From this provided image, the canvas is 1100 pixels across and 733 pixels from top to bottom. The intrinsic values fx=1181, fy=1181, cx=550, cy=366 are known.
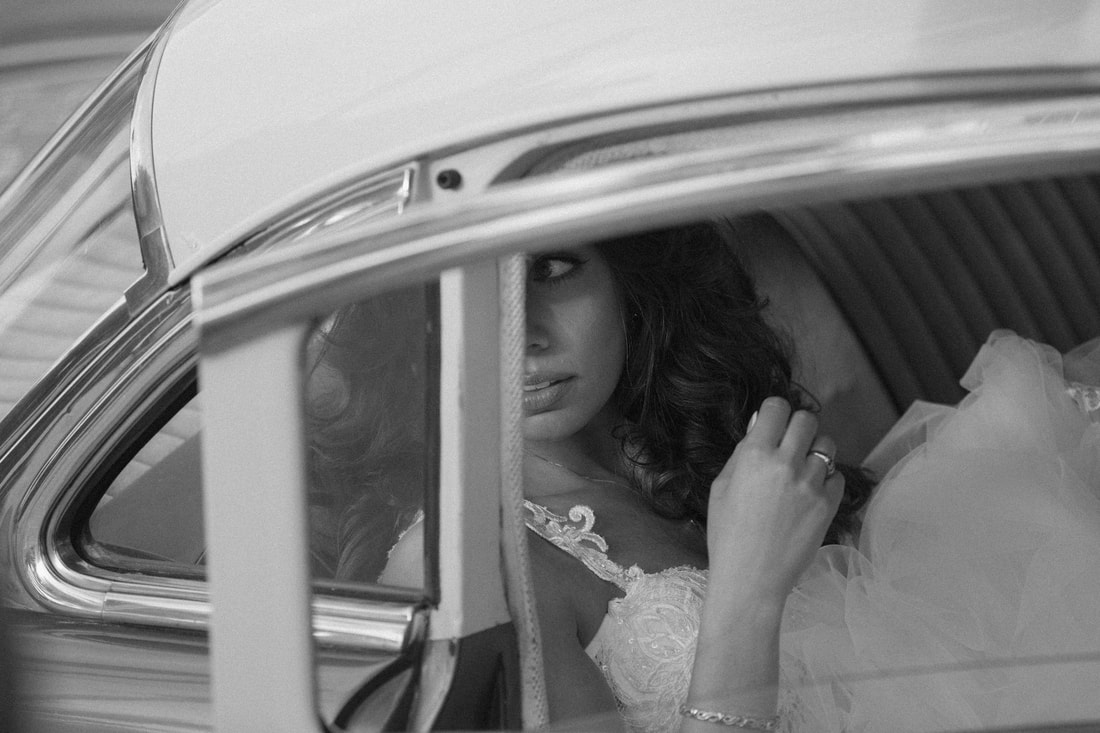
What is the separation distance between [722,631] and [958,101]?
67 cm

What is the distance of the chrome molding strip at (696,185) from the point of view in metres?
0.84

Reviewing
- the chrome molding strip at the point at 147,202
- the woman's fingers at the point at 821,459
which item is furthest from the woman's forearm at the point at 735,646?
the chrome molding strip at the point at 147,202

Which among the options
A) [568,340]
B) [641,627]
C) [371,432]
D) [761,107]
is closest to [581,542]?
[641,627]

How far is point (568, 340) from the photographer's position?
170 centimetres

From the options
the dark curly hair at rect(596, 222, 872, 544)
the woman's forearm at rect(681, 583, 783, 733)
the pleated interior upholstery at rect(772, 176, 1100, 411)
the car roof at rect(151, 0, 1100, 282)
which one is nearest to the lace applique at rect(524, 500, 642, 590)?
the dark curly hair at rect(596, 222, 872, 544)

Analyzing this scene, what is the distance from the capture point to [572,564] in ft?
5.54

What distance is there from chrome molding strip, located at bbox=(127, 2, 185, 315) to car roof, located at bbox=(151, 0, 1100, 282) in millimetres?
15

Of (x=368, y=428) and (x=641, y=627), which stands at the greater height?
(x=368, y=428)

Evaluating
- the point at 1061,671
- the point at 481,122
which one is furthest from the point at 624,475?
the point at 481,122

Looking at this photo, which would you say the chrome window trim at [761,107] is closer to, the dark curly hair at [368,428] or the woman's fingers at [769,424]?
the dark curly hair at [368,428]

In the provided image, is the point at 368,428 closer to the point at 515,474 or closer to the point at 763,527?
the point at 515,474

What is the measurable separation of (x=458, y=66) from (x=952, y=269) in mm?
1650

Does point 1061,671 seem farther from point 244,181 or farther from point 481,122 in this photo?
point 244,181

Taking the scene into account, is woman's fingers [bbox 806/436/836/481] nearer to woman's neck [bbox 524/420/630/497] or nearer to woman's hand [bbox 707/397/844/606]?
woman's hand [bbox 707/397/844/606]
